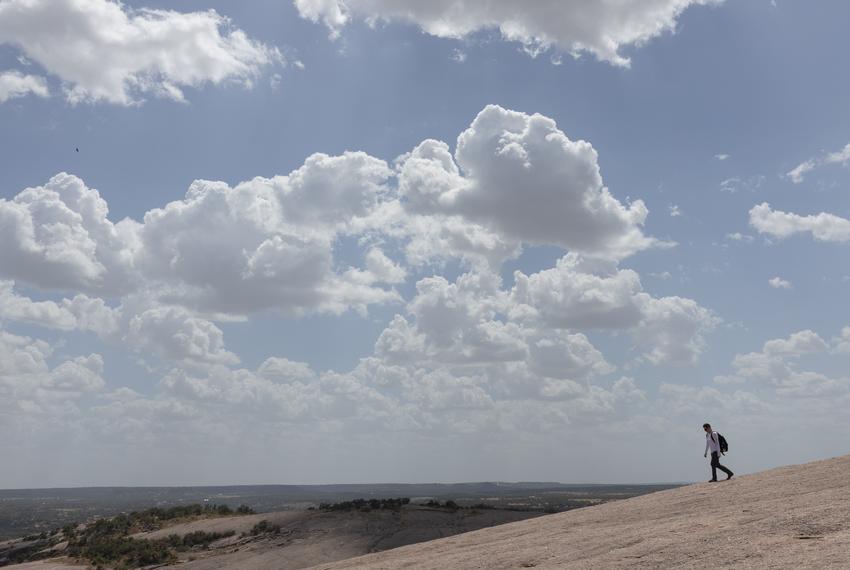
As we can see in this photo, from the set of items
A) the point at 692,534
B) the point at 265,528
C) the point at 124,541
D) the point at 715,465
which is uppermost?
the point at 715,465

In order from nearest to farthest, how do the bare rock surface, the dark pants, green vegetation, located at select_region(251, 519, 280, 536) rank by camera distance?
the bare rock surface → the dark pants → green vegetation, located at select_region(251, 519, 280, 536)

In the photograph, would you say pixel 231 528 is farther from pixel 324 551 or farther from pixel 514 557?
pixel 514 557

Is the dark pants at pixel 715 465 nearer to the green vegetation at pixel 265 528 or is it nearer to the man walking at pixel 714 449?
the man walking at pixel 714 449

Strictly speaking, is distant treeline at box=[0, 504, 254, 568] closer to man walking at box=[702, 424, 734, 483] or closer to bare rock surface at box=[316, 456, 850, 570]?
bare rock surface at box=[316, 456, 850, 570]

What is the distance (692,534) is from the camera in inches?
631

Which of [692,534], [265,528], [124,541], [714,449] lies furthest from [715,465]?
[124,541]

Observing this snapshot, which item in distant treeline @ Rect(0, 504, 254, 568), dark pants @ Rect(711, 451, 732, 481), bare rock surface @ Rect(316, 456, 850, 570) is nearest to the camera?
bare rock surface @ Rect(316, 456, 850, 570)

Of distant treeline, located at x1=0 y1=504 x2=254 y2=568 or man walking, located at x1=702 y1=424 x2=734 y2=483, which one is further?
distant treeline, located at x1=0 y1=504 x2=254 y2=568

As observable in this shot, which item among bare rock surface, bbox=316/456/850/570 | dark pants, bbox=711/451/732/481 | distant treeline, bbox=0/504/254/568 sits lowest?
distant treeline, bbox=0/504/254/568

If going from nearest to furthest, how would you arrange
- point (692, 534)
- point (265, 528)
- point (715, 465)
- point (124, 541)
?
point (692, 534)
point (715, 465)
point (265, 528)
point (124, 541)

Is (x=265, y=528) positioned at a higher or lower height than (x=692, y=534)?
lower

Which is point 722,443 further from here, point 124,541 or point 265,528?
point 124,541

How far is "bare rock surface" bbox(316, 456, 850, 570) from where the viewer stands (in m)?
13.5

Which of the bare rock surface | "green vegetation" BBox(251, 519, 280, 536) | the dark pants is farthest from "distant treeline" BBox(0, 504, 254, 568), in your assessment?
the dark pants
